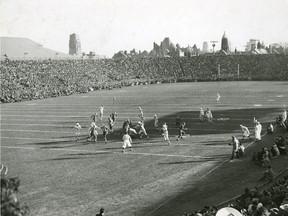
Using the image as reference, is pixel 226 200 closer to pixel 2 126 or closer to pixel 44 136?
pixel 44 136

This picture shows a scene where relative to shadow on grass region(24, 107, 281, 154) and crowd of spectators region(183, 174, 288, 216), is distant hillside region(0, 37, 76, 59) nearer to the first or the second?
shadow on grass region(24, 107, 281, 154)

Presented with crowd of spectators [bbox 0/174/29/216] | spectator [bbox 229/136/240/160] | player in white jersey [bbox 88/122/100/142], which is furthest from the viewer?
player in white jersey [bbox 88/122/100/142]

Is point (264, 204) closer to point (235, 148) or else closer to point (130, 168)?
point (235, 148)

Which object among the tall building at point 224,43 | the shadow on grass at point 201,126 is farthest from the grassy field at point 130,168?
the tall building at point 224,43

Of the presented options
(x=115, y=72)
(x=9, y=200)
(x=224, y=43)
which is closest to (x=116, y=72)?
(x=115, y=72)

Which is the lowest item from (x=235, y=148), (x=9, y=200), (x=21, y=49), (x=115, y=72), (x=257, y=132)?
(x=235, y=148)

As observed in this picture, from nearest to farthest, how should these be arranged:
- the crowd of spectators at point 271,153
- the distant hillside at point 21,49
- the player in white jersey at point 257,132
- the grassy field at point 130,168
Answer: the grassy field at point 130,168 < the crowd of spectators at point 271,153 < the player in white jersey at point 257,132 < the distant hillside at point 21,49

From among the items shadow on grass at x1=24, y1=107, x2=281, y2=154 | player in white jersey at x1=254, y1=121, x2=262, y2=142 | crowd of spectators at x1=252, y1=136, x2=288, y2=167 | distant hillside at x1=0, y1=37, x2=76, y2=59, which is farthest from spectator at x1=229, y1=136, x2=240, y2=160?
distant hillside at x1=0, y1=37, x2=76, y2=59

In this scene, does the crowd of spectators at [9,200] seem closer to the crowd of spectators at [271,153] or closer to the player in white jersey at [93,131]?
the crowd of spectators at [271,153]

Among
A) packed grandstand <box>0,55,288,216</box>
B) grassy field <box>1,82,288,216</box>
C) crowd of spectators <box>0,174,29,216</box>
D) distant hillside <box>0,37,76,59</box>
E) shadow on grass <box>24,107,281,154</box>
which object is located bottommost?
grassy field <box>1,82,288,216</box>
